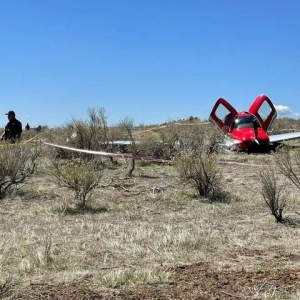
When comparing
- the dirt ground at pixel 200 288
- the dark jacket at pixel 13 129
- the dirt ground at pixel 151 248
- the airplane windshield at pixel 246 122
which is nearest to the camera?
the dirt ground at pixel 200 288

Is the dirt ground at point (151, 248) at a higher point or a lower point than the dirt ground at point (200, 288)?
higher

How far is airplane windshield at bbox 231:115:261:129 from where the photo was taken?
18.8 m

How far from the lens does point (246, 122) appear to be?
19.0m

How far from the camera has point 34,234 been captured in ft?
20.7

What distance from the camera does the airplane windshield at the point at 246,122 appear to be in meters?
18.8

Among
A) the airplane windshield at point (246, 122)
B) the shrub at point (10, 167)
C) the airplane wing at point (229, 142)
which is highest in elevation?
the airplane windshield at point (246, 122)

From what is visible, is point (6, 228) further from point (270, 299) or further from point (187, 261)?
point (270, 299)

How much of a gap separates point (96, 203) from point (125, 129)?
32.1 ft

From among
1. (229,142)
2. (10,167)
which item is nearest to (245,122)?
(229,142)

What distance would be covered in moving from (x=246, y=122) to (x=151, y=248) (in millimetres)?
14039

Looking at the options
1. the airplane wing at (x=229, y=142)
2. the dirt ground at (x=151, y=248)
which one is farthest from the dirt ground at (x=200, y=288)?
the airplane wing at (x=229, y=142)

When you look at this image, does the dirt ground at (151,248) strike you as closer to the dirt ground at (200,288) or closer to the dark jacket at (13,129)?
the dirt ground at (200,288)

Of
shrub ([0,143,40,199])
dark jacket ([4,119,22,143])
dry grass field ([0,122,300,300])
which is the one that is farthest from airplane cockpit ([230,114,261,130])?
shrub ([0,143,40,199])

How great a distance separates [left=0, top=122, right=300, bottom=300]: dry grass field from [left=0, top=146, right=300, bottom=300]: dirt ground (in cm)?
1
